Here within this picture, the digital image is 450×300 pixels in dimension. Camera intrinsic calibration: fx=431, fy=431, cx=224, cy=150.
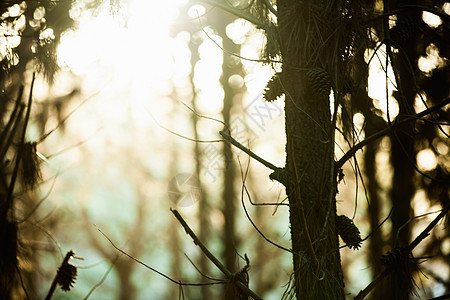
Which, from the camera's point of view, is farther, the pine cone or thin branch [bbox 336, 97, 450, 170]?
the pine cone

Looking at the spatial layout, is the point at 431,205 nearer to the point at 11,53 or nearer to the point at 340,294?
the point at 340,294

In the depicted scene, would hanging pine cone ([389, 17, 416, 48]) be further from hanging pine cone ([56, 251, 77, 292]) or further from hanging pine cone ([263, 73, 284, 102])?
hanging pine cone ([56, 251, 77, 292])

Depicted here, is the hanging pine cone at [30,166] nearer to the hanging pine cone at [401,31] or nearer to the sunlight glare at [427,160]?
the hanging pine cone at [401,31]

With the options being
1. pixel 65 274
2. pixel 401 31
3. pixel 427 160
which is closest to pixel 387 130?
pixel 401 31

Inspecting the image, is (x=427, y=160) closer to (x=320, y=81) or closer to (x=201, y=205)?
(x=320, y=81)

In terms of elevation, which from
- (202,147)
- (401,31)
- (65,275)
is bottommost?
(65,275)

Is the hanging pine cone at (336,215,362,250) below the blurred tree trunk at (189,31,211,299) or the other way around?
below

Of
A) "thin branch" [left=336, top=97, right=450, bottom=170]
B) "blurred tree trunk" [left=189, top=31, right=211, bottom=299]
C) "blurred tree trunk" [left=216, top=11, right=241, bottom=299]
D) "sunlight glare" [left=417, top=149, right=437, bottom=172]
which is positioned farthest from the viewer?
"blurred tree trunk" [left=189, top=31, right=211, bottom=299]

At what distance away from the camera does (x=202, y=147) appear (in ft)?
28.8

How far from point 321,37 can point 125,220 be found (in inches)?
424

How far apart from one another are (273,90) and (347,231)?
2.10ft

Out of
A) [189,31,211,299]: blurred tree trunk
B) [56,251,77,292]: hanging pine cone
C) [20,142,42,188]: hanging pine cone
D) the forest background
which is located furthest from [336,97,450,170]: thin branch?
[189,31,211,299]: blurred tree trunk

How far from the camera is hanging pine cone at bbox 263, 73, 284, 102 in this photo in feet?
5.79

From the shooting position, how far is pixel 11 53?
2154 mm
